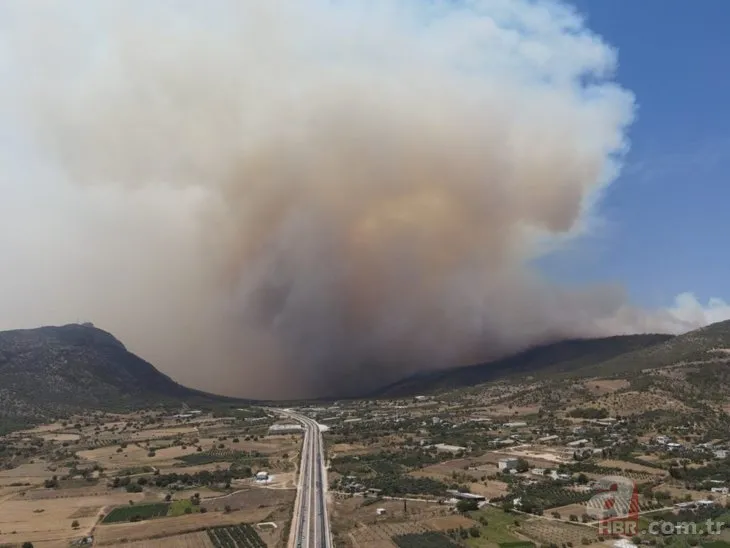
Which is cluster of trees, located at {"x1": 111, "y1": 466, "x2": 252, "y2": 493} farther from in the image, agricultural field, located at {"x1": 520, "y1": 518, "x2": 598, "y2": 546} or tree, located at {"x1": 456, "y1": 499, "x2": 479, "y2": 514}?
agricultural field, located at {"x1": 520, "y1": 518, "x2": 598, "y2": 546}

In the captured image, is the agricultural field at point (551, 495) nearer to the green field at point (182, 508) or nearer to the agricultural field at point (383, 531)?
the agricultural field at point (383, 531)

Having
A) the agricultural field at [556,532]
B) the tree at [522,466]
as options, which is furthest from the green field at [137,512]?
the tree at [522,466]

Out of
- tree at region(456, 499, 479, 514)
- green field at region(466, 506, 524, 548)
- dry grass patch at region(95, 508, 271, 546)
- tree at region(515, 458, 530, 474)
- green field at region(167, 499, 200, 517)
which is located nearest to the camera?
green field at region(466, 506, 524, 548)

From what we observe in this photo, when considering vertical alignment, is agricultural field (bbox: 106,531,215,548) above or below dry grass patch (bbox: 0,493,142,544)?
below

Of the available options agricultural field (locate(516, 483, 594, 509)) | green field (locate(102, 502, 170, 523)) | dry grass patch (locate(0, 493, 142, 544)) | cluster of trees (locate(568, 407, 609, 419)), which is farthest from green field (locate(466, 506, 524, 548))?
cluster of trees (locate(568, 407, 609, 419))

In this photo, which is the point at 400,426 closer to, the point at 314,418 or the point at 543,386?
the point at 314,418

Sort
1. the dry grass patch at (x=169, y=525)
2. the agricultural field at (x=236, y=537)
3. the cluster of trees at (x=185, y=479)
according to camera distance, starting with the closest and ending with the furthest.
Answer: the agricultural field at (x=236, y=537) < the dry grass patch at (x=169, y=525) < the cluster of trees at (x=185, y=479)

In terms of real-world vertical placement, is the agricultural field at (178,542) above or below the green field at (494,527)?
above
